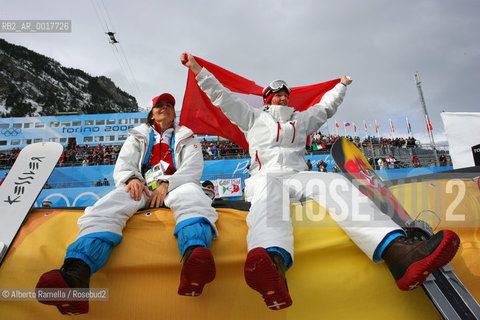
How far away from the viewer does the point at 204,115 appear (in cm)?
285

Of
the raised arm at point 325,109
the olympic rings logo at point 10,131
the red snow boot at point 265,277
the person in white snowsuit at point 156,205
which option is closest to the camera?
the red snow boot at point 265,277

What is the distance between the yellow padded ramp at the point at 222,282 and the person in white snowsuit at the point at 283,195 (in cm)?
14

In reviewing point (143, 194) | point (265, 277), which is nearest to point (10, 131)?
point (143, 194)

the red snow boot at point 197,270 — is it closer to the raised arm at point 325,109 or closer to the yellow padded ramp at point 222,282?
the yellow padded ramp at point 222,282

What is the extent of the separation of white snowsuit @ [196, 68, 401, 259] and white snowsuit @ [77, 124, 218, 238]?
1.07 feet

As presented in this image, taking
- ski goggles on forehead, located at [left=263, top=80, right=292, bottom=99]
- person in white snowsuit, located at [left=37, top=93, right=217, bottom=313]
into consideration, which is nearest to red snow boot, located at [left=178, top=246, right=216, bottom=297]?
person in white snowsuit, located at [left=37, top=93, right=217, bottom=313]

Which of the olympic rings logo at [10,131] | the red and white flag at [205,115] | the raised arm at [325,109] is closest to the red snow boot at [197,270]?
the raised arm at [325,109]

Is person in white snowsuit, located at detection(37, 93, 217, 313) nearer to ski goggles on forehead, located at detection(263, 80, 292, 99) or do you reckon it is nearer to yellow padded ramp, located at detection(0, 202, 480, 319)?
yellow padded ramp, located at detection(0, 202, 480, 319)

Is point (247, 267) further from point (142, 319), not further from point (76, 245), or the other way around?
point (76, 245)

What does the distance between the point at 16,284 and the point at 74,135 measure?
19.4 meters

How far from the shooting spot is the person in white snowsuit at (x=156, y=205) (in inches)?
39.1

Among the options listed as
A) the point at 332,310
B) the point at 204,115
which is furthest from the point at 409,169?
the point at 332,310

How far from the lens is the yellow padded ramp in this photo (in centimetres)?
118

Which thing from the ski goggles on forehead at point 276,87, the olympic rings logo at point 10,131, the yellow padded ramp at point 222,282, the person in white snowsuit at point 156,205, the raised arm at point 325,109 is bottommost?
the yellow padded ramp at point 222,282
